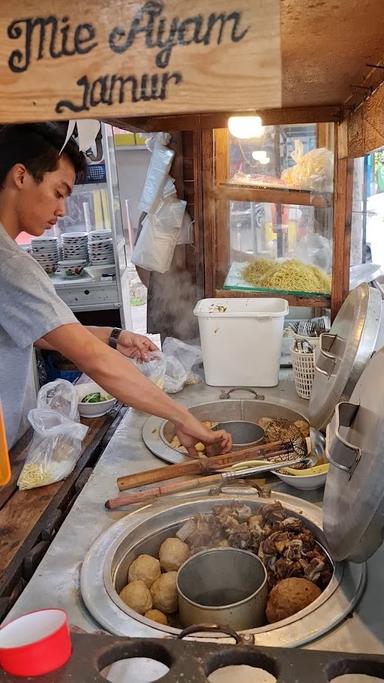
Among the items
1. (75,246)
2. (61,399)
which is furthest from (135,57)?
(75,246)

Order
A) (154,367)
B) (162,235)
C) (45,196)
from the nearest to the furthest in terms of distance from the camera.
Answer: (45,196)
(154,367)
(162,235)

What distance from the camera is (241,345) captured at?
8.63ft

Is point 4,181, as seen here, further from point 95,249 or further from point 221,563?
point 95,249

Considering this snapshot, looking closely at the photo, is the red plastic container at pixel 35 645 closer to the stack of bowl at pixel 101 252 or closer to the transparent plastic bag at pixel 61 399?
the transparent plastic bag at pixel 61 399

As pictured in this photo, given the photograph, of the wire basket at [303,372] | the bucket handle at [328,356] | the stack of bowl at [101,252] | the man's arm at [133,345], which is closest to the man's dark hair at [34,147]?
the man's arm at [133,345]

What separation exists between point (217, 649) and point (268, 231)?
2618 mm

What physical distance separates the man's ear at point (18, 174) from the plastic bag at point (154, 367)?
92 cm

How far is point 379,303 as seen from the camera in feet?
5.70

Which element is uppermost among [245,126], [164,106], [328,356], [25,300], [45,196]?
[245,126]

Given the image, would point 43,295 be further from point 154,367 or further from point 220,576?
point 220,576

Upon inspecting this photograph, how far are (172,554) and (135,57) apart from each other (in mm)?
1280

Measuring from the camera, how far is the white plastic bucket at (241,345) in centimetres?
258

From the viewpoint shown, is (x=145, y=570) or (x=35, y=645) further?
(x=145, y=570)

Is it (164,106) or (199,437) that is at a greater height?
(164,106)
